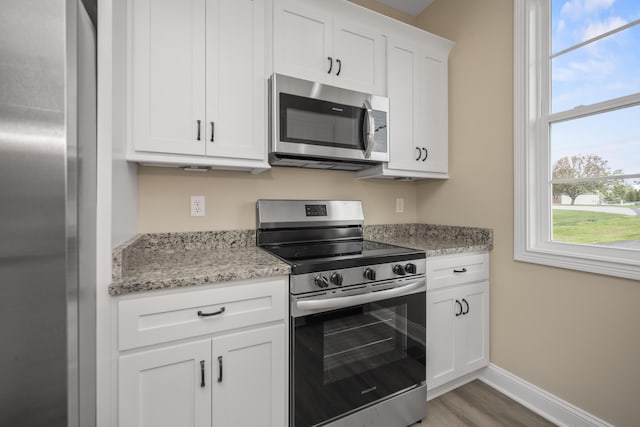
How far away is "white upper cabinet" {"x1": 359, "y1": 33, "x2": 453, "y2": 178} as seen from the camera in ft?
6.57

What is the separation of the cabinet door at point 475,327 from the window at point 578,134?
37 centimetres

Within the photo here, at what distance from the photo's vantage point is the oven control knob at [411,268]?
158 centimetres

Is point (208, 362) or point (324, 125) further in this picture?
point (324, 125)

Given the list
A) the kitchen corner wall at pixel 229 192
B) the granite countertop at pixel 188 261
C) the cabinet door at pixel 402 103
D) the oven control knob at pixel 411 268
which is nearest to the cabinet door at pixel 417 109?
the cabinet door at pixel 402 103

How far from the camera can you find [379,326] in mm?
1520

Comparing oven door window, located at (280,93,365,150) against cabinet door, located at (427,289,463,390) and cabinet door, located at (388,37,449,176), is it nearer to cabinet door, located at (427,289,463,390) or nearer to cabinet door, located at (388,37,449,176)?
cabinet door, located at (388,37,449,176)

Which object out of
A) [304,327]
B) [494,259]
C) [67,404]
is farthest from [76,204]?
[494,259]

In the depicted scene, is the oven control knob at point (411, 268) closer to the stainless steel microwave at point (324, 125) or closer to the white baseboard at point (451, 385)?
the stainless steel microwave at point (324, 125)

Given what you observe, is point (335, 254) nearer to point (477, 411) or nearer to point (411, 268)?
point (411, 268)

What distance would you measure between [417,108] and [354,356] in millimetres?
1714

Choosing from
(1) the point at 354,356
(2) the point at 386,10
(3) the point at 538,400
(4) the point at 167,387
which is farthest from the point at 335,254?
(2) the point at 386,10

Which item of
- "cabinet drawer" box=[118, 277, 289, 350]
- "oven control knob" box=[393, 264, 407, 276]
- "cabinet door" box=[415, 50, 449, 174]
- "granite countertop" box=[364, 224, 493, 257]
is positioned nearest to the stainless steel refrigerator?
"cabinet drawer" box=[118, 277, 289, 350]

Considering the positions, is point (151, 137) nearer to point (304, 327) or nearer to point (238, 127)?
point (238, 127)

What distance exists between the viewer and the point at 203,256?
1.52 meters
